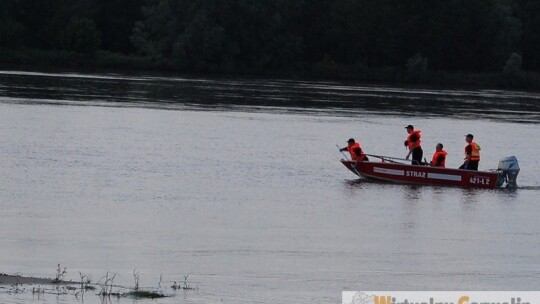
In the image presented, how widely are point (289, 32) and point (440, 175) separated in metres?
83.0

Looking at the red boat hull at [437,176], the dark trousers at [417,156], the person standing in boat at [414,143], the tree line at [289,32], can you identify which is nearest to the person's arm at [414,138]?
the person standing in boat at [414,143]

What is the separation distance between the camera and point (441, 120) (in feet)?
214

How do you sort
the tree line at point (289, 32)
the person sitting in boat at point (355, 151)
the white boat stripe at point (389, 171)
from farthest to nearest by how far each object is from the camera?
the tree line at point (289, 32) < the person sitting in boat at point (355, 151) < the white boat stripe at point (389, 171)

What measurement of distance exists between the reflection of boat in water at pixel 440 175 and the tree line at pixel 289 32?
7157cm

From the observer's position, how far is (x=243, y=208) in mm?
28750

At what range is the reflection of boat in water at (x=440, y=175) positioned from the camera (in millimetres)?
34875

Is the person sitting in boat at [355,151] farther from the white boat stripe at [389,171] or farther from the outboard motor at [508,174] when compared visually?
the outboard motor at [508,174]

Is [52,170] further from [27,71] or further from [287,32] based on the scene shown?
[287,32]

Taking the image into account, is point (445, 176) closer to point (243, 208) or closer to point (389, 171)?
point (389, 171)

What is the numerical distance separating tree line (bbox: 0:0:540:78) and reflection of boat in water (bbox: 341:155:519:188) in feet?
235

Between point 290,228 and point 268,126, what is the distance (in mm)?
29492

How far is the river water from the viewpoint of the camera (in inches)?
810

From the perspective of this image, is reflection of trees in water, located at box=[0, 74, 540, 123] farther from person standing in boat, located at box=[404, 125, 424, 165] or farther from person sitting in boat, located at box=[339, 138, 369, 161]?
person sitting in boat, located at box=[339, 138, 369, 161]

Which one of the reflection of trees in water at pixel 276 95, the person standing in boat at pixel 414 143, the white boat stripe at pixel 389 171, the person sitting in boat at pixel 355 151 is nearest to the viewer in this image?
the white boat stripe at pixel 389 171
